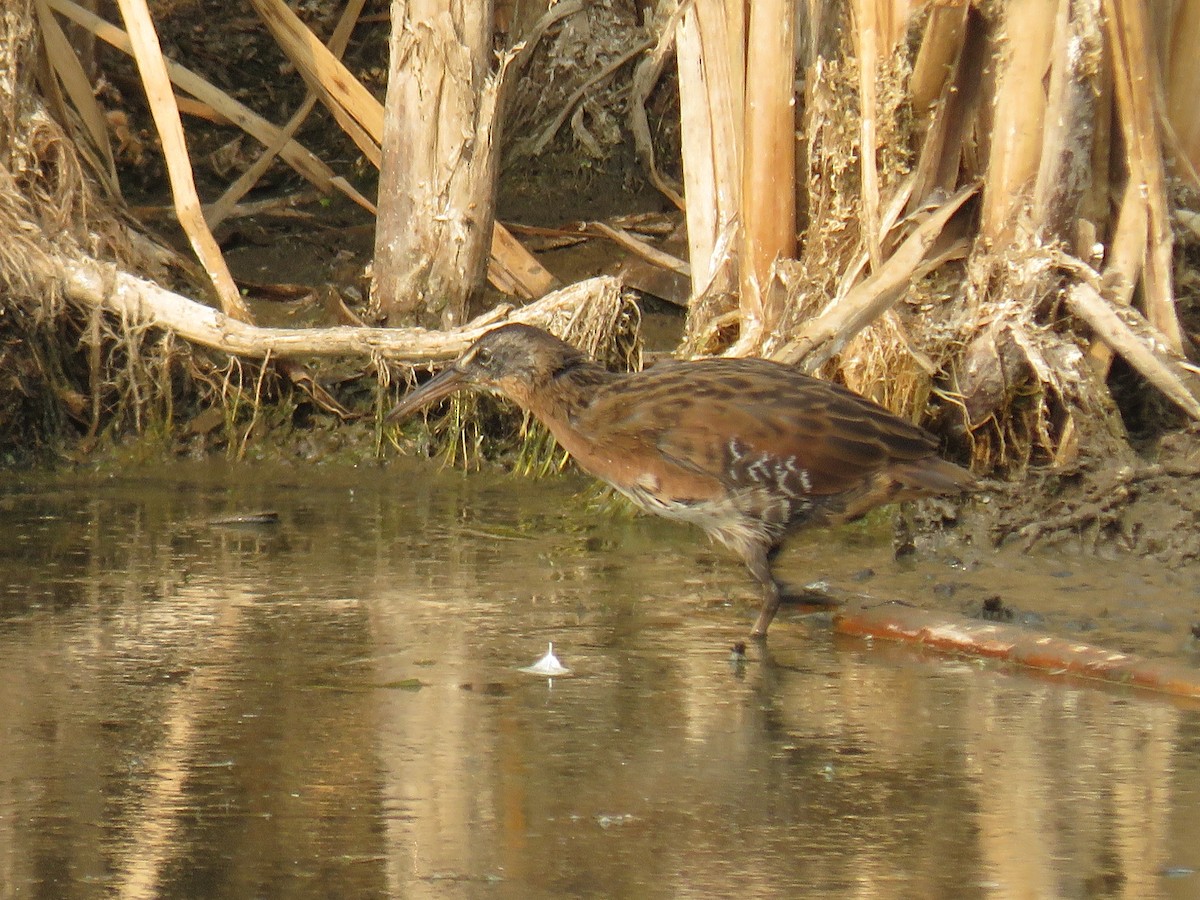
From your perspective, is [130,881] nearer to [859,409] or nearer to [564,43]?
[859,409]

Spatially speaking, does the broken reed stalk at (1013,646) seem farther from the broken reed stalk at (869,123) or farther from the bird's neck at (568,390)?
the broken reed stalk at (869,123)

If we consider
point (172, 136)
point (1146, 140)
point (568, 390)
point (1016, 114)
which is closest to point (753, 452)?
point (568, 390)

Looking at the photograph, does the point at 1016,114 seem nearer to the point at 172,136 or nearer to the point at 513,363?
the point at 513,363

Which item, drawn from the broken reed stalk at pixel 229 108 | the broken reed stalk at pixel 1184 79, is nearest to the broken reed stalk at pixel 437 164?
the broken reed stalk at pixel 229 108

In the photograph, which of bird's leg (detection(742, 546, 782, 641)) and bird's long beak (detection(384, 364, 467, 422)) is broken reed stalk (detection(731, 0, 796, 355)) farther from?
bird's leg (detection(742, 546, 782, 641))

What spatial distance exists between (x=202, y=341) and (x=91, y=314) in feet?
1.66

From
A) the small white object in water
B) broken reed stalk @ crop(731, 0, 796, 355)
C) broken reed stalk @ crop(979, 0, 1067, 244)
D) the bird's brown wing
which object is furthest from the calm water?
broken reed stalk @ crop(979, 0, 1067, 244)

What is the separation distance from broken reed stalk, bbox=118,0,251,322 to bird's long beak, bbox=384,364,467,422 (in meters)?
1.21

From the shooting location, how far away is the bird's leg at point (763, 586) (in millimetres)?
5250

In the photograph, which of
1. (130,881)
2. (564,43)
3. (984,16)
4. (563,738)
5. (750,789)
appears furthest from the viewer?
(564,43)

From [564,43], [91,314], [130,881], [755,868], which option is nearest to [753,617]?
[755,868]

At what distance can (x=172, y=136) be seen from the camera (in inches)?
286

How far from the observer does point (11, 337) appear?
7613 mm

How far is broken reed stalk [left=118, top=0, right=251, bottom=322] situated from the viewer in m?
7.22
